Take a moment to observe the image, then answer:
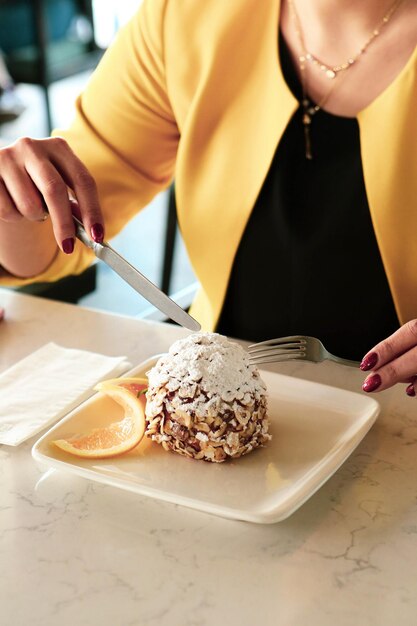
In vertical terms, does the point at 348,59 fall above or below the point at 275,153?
above


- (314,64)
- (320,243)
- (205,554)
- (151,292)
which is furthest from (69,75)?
(205,554)

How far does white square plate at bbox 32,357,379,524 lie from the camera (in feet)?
2.70

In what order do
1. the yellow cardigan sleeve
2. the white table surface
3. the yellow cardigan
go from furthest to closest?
the yellow cardigan sleeve
the yellow cardigan
the white table surface

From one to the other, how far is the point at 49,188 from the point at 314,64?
0.54m

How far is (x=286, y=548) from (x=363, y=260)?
639 millimetres

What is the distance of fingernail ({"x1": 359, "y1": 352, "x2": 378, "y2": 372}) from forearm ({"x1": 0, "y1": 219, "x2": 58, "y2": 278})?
586 millimetres

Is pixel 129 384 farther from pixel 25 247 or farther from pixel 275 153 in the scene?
pixel 275 153

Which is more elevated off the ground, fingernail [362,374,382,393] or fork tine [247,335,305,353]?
fingernail [362,374,382,393]

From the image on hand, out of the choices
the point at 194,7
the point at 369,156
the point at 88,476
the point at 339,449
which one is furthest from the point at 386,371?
the point at 194,7

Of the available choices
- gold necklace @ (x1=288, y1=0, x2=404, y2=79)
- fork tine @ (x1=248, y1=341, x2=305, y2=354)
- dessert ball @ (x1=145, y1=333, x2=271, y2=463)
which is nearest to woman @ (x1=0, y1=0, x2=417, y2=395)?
gold necklace @ (x1=288, y1=0, x2=404, y2=79)

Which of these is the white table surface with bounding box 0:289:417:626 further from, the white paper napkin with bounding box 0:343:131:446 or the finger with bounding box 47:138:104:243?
the finger with bounding box 47:138:104:243

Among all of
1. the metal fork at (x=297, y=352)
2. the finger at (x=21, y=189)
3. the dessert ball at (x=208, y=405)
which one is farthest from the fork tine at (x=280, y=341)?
the finger at (x=21, y=189)

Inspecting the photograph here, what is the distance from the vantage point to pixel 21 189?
1.09m

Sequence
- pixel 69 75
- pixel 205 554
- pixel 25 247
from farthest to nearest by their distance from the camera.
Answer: pixel 69 75, pixel 25 247, pixel 205 554
